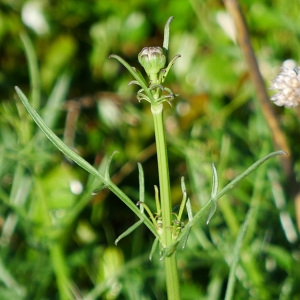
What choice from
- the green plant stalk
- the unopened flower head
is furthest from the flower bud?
the unopened flower head

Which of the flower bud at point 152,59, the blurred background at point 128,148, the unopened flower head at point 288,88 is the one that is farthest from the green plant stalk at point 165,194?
the blurred background at point 128,148

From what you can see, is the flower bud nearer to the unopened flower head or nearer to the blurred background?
the unopened flower head

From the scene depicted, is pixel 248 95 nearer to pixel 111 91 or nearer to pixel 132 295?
pixel 111 91

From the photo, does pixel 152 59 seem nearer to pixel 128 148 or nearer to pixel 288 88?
pixel 288 88

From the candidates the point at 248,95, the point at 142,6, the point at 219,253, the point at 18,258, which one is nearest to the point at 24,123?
the point at 18,258

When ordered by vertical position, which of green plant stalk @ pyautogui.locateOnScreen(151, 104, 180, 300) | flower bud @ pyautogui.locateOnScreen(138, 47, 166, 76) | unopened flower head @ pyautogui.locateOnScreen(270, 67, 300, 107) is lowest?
green plant stalk @ pyautogui.locateOnScreen(151, 104, 180, 300)

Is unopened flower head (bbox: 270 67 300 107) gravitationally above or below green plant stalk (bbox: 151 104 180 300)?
above

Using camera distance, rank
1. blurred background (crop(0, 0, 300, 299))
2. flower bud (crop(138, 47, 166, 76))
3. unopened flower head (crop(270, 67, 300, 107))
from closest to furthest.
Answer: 1. flower bud (crop(138, 47, 166, 76))
2. unopened flower head (crop(270, 67, 300, 107))
3. blurred background (crop(0, 0, 300, 299))
